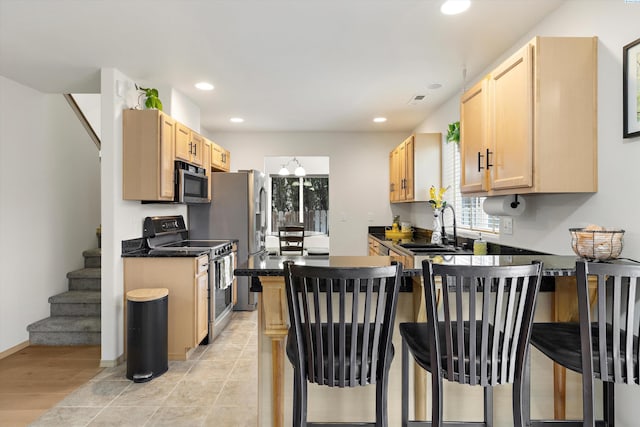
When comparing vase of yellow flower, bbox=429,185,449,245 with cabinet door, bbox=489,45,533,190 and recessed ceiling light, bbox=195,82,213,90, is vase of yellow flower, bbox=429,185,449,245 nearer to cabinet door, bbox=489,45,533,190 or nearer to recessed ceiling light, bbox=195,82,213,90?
cabinet door, bbox=489,45,533,190

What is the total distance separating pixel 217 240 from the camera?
15.4 feet

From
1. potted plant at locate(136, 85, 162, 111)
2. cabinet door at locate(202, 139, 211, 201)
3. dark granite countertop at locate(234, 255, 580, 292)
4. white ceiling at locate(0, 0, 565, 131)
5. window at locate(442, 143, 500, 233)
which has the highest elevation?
white ceiling at locate(0, 0, 565, 131)

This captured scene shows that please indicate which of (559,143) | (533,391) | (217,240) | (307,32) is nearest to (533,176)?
(559,143)

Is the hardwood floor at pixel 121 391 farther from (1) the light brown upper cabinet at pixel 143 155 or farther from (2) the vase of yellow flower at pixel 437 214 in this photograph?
(2) the vase of yellow flower at pixel 437 214

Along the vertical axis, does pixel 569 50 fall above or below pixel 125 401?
above

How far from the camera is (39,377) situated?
9.99 ft

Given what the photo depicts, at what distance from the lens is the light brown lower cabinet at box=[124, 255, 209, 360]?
334 cm

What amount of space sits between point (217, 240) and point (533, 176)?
3.61 m

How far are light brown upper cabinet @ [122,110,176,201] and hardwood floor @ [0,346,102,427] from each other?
1.50 m

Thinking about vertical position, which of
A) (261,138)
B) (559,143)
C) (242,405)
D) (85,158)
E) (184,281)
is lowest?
(242,405)

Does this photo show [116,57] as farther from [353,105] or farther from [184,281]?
[353,105]

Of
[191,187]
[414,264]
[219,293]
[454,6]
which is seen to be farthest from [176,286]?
[454,6]

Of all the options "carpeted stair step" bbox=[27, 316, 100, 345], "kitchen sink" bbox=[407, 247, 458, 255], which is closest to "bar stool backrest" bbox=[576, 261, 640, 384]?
"kitchen sink" bbox=[407, 247, 458, 255]

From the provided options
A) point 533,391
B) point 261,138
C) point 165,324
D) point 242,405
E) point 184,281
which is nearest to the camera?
point 533,391
